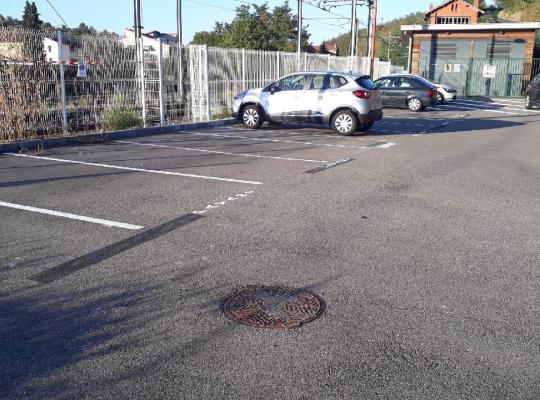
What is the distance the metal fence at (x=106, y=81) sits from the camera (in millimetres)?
11156

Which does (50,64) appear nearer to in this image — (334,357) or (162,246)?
(162,246)

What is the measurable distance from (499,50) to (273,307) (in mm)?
39545

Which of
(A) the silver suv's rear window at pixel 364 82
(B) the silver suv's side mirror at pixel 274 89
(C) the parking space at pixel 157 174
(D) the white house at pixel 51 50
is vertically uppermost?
(D) the white house at pixel 51 50

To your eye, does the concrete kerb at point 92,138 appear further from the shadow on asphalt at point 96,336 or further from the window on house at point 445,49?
the window on house at point 445,49

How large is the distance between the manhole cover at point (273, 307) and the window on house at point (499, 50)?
3906 cm

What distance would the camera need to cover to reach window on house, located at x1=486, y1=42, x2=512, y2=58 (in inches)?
1475

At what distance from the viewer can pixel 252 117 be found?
15.5 metres

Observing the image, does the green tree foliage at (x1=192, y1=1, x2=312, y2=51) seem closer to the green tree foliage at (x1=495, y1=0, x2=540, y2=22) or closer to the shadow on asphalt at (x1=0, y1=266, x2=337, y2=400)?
the green tree foliage at (x1=495, y1=0, x2=540, y2=22)

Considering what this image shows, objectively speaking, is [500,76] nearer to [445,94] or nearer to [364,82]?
[445,94]

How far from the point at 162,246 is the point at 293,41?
6416 cm

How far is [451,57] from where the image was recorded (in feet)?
126

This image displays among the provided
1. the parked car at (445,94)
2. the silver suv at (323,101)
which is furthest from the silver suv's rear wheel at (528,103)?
the silver suv at (323,101)

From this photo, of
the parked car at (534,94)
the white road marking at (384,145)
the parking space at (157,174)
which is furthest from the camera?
the parked car at (534,94)

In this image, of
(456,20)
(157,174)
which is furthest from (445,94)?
(456,20)
